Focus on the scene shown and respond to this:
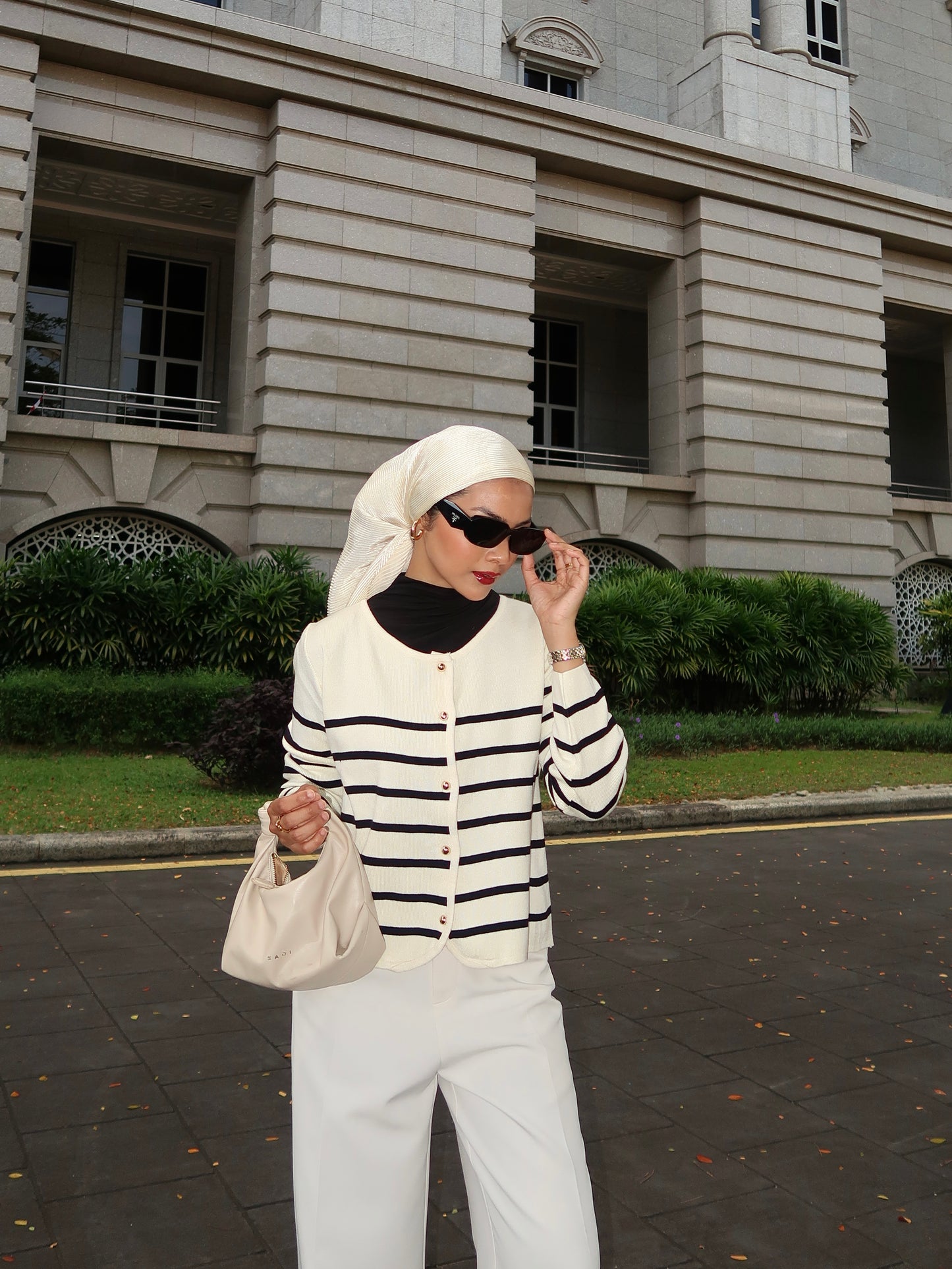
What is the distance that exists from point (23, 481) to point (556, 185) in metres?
10.1

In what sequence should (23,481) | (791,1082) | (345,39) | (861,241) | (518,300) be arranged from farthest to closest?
Answer: (861,241) → (518,300) → (345,39) → (23,481) → (791,1082)

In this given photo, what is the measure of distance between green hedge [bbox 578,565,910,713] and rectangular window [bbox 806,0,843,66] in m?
Result: 12.0

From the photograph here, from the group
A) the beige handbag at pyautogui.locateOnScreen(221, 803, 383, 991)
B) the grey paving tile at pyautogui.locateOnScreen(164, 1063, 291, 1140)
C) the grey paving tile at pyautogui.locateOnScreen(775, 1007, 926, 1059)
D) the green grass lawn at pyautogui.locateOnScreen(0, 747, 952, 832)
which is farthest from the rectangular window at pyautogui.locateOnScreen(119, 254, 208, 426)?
the beige handbag at pyautogui.locateOnScreen(221, 803, 383, 991)

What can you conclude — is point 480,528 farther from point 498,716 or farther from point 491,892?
point 491,892

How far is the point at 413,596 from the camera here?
2.18 m

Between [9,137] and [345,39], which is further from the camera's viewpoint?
[345,39]

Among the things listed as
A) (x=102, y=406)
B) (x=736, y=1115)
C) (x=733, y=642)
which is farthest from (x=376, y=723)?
(x=102, y=406)

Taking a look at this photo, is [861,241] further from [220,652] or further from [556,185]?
[220,652]

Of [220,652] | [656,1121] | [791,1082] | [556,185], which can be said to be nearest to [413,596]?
[656,1121]

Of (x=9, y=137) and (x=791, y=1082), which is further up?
(x=9, y=137)

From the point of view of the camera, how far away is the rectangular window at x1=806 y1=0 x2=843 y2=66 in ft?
73.3

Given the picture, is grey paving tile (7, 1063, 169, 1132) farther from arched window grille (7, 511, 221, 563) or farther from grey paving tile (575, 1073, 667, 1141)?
arched window grille (7, 511, 221, 563)

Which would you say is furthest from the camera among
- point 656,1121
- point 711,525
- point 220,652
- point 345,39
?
point 711,525

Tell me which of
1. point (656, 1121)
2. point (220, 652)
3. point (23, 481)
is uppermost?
point (23, 481)
